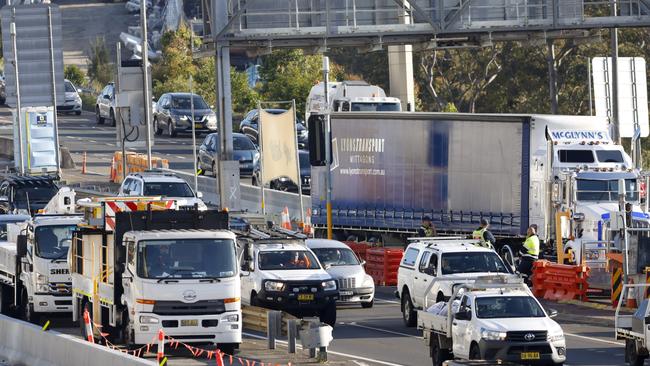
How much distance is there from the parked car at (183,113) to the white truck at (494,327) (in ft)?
147

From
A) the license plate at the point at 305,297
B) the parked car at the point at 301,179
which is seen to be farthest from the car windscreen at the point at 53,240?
the parked car at the point at 301,179

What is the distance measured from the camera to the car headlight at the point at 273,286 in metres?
30.1

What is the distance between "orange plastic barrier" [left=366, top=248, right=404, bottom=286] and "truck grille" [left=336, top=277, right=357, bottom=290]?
6206 millimetres

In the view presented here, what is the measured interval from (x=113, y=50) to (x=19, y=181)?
6340 cm

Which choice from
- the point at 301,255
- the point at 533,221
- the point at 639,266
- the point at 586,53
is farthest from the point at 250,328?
the point at 586,53

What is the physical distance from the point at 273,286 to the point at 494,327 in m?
7.72

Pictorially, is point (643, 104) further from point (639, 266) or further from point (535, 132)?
point (639, 266)

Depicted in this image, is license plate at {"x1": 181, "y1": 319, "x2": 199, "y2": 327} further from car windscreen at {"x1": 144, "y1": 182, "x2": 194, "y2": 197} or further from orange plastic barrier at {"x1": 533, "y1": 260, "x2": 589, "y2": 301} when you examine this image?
car windscreen at {"x1": 144, "y1": 182, "x2": 194, "y2": 197}

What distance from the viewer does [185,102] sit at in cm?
6950

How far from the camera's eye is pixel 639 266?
29391 mm

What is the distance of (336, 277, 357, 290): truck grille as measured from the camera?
32.8 metres

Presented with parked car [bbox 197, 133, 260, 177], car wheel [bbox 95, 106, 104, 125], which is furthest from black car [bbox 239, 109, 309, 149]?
car wheel [bbox 95, 106, 104, 125]

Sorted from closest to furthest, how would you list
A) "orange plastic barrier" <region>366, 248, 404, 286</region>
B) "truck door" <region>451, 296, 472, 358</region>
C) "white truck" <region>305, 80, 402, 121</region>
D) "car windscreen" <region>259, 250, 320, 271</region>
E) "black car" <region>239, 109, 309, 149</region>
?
"truck door" <region>451, 296, 472, 358</region>, "car windscreen" <region>259, 250, 320, 271</region>, "orange plastic barrier" <region>366, 248, 404, 286</region>, "white truck" <region>305, 80, 402, 121</region>, "black car" <region>239, 109, 309, 149</region>

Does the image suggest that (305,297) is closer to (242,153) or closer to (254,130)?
(242,153)
